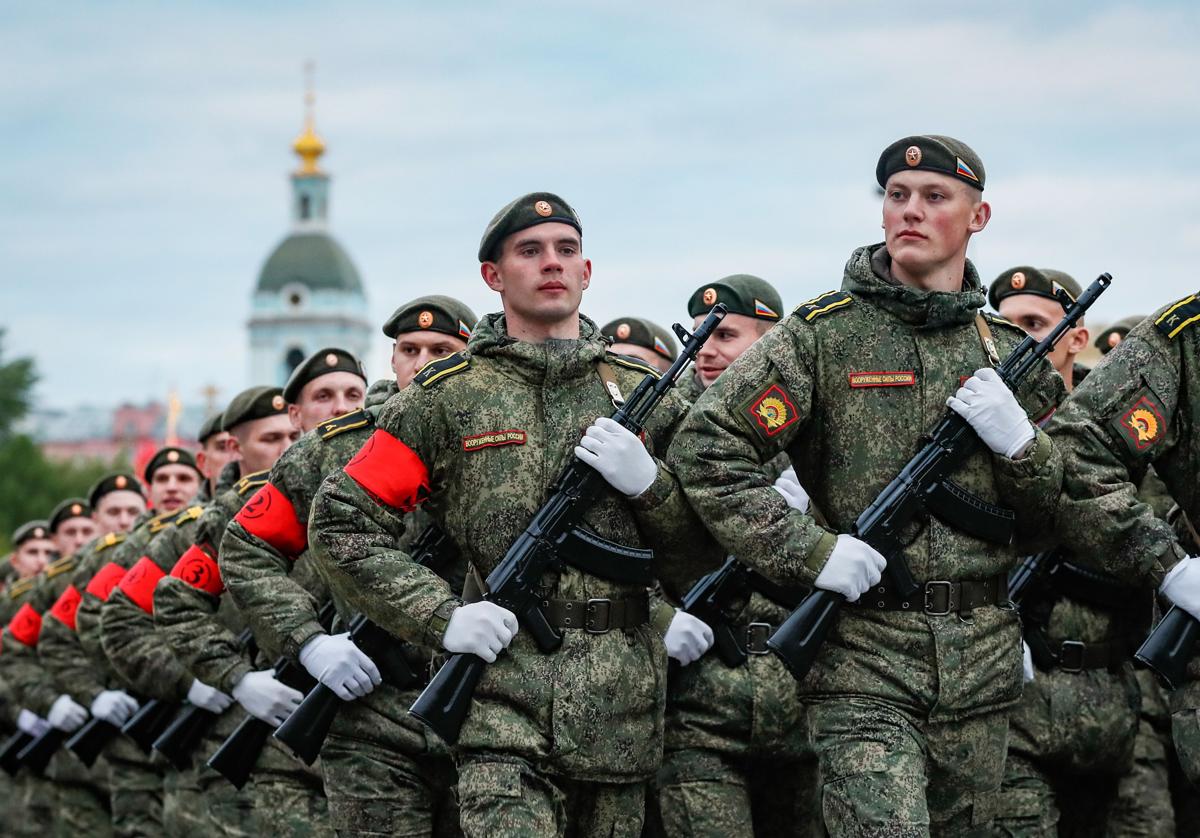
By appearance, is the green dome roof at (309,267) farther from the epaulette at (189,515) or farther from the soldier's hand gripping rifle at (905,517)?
the soldier's hand gripping rifle at (905,517)

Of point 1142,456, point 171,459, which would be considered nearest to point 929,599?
point 1142,456

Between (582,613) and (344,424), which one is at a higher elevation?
(344,424)

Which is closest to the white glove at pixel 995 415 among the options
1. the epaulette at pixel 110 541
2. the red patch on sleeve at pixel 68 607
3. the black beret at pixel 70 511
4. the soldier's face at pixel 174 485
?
the epaulette at pixel 110 541

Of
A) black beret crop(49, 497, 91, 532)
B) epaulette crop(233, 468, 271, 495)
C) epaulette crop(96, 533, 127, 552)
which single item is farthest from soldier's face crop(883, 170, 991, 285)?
black beret crop(49, 497, 91, 532)

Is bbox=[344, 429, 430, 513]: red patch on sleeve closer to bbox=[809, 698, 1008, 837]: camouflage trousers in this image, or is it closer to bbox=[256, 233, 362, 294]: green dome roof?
bbox=[809, 698, 1008, 837]: camouflage trousers

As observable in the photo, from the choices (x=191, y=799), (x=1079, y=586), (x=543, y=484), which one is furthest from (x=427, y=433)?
(x=191, y=799)

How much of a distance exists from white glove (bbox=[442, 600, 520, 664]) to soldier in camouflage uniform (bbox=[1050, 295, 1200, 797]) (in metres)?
1.84

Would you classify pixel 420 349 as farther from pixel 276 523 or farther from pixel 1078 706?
pixel 1078 706

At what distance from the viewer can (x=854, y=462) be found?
6.64m

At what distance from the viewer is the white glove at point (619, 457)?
21.5 feet

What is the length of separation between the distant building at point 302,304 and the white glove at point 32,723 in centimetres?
9538

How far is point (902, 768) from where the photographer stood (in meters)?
6.30

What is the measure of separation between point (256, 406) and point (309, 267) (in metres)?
104

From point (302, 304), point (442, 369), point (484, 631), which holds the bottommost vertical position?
point (484, 631)
